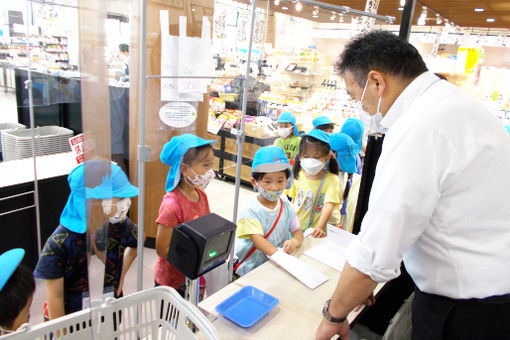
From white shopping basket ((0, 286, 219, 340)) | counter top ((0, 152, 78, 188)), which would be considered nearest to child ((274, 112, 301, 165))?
counter top ((0, 152, 78, 188))

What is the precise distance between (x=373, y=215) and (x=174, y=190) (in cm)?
104

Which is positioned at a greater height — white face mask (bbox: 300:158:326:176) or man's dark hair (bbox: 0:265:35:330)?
white face mask (bbox: 300:158:326:176)

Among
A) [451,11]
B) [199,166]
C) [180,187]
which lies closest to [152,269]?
[180,187]

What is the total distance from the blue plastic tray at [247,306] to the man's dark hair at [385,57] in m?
0.85

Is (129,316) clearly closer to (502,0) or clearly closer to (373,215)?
(373,215)

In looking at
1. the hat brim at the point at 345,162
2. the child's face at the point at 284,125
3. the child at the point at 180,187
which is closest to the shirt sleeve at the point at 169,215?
the child at the point at 180,187

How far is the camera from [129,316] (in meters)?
1.01

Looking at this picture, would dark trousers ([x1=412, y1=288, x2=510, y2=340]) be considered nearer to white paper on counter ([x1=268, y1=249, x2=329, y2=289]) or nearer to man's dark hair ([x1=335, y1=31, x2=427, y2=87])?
white paper on counter ([x1=268, y1=249, x2=329, y2=289])

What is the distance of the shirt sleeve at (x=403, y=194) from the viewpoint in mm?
915

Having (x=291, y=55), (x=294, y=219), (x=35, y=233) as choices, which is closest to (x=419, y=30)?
(x=291, y=55)

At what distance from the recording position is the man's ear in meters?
1.12

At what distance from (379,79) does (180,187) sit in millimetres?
1064

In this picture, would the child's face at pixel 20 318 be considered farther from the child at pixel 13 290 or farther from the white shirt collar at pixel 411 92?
the white shirt collar at pixel 411 92

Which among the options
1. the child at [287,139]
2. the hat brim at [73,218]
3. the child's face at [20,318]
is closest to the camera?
the child's face at [20,318]
